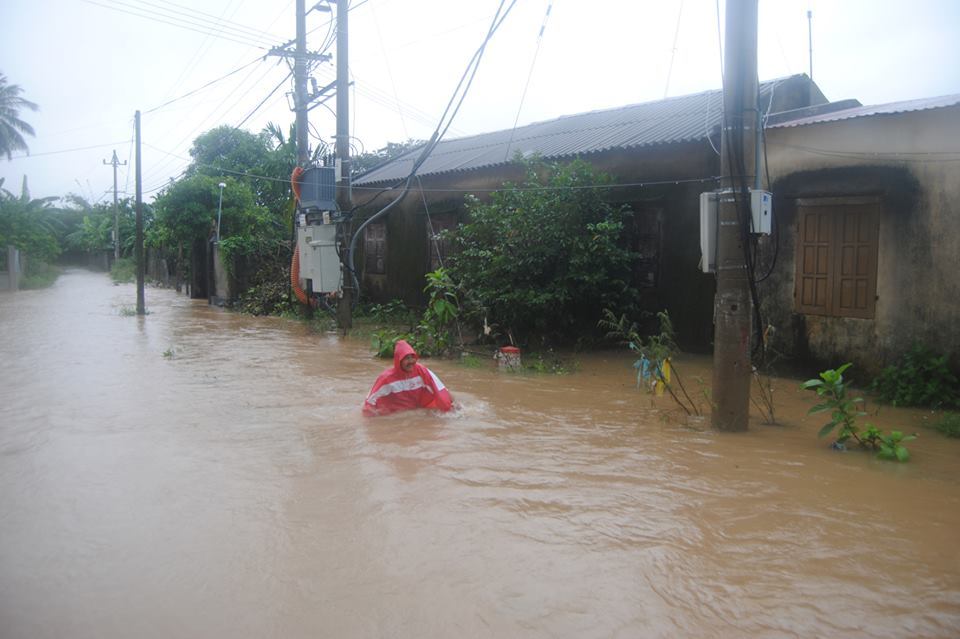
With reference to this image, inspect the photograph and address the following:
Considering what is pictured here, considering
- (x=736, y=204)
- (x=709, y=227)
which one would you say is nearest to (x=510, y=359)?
(x=709, y=227)

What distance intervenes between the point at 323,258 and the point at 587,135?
18.3ft

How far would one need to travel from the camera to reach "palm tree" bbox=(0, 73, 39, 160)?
29.2 m

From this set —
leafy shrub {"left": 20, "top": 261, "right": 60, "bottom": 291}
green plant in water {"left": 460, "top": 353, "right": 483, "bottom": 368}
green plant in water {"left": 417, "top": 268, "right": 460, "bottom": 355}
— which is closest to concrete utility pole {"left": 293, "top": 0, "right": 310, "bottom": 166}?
green plant in water {"left": 417, "top": 268, "right": 460, "bottom": 355}

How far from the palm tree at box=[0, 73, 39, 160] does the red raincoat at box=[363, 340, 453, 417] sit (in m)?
28.3

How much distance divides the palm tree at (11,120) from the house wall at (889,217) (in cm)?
2995

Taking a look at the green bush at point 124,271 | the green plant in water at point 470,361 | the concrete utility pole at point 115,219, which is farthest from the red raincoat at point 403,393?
the concrete utility pole at point 115,219

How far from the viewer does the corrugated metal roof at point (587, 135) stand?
1069 cm

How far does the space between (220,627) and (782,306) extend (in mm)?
7658

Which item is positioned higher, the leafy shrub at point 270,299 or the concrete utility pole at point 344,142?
the concrete utility pole at point 344,142

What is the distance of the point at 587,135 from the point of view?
13.0 meters

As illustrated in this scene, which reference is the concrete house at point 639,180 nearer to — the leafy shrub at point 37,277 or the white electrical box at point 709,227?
the white electrical box at point 709,227

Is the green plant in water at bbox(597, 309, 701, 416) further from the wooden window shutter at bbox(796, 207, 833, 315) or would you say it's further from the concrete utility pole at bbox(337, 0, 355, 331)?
the concrete utility pole at bbox(337, 0, 355, 331)

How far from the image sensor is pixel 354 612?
313 centimetres

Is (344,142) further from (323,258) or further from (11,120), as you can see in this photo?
(11,120)
